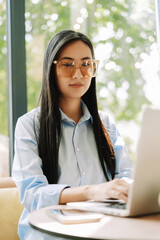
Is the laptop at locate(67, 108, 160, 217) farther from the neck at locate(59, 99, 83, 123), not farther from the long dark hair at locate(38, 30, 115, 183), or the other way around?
the neck at locate(59, 99, 83, 123)

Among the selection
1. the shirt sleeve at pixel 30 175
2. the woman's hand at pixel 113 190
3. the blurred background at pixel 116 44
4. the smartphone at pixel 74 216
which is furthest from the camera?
the blurred background at pixel 116 44

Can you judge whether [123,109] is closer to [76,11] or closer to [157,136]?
[76,11]

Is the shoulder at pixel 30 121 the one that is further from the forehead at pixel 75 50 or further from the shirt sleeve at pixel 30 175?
the forehead at pixel 75 50

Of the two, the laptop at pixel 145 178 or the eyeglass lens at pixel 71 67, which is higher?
the eyeglass lens at pixel 71 67

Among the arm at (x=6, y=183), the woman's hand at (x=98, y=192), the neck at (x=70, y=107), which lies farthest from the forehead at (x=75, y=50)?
the arm at (x=6, y=183)

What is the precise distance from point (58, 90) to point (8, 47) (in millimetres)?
840

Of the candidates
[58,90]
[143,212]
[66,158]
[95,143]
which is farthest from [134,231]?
[58,90]

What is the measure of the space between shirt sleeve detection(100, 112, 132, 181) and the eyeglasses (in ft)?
1.14

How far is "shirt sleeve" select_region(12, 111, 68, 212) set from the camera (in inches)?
52.1

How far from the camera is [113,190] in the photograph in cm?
110

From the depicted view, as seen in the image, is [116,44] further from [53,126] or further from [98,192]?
[98,192]

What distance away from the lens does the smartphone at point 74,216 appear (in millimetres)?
956

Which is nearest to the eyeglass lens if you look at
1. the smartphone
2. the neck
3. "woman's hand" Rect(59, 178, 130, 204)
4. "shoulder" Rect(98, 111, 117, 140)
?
the neck

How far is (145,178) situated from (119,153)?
0.87 meters
